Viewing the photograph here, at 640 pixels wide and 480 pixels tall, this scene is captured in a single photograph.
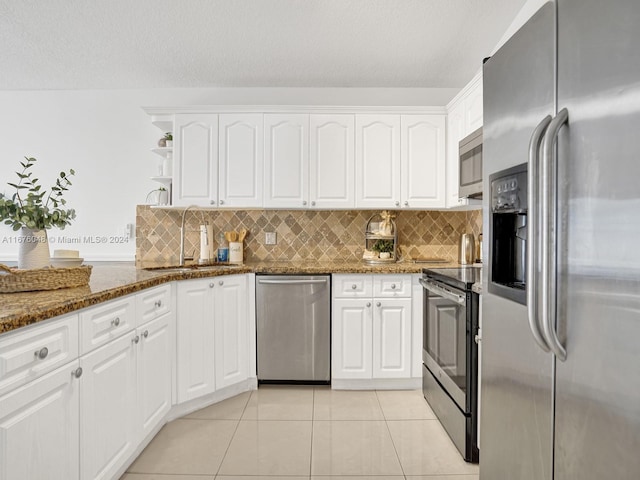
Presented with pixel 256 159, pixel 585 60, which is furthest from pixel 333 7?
pixel 585 60

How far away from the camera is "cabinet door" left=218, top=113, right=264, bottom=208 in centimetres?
319

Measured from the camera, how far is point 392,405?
2.63 meters

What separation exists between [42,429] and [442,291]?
193 cm

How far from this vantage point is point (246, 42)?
2824mm

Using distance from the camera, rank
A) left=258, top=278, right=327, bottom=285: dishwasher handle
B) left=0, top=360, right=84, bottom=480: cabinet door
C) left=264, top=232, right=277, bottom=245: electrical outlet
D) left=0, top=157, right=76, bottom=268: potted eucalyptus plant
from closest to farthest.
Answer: left=0, top=360, right=84, bottom=480: cabinet door → left=0, top=157, right=76, bottom=268: potted eucalyptus plant → left=258, top=278, right=327, bottom=285: dishwasher handle → left=264, top=232, right=277, bottom=245: electrical outlet

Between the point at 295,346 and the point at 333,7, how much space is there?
7.57 feet

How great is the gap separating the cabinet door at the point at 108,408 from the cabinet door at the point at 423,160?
2.33 meters

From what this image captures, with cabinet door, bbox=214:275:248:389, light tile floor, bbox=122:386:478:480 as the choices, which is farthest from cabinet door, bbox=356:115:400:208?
light tile floor, bbox=122:386:478:480

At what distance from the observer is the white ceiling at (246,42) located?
8.01 ft

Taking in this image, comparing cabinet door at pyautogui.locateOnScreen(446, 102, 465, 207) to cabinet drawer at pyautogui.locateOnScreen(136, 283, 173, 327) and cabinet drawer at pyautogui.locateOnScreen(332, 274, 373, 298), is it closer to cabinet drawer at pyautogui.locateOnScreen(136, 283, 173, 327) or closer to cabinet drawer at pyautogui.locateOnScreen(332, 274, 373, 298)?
cabinet drawer at pyautogui.locateOnScreen(332, 274, 373, 298)

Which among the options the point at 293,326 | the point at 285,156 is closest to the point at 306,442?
the point at 293,326

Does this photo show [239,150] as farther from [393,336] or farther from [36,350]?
[36,350]

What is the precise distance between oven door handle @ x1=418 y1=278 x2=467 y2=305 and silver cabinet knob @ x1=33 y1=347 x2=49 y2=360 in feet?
5.78

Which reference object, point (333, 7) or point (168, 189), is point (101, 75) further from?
point (333, 7)
